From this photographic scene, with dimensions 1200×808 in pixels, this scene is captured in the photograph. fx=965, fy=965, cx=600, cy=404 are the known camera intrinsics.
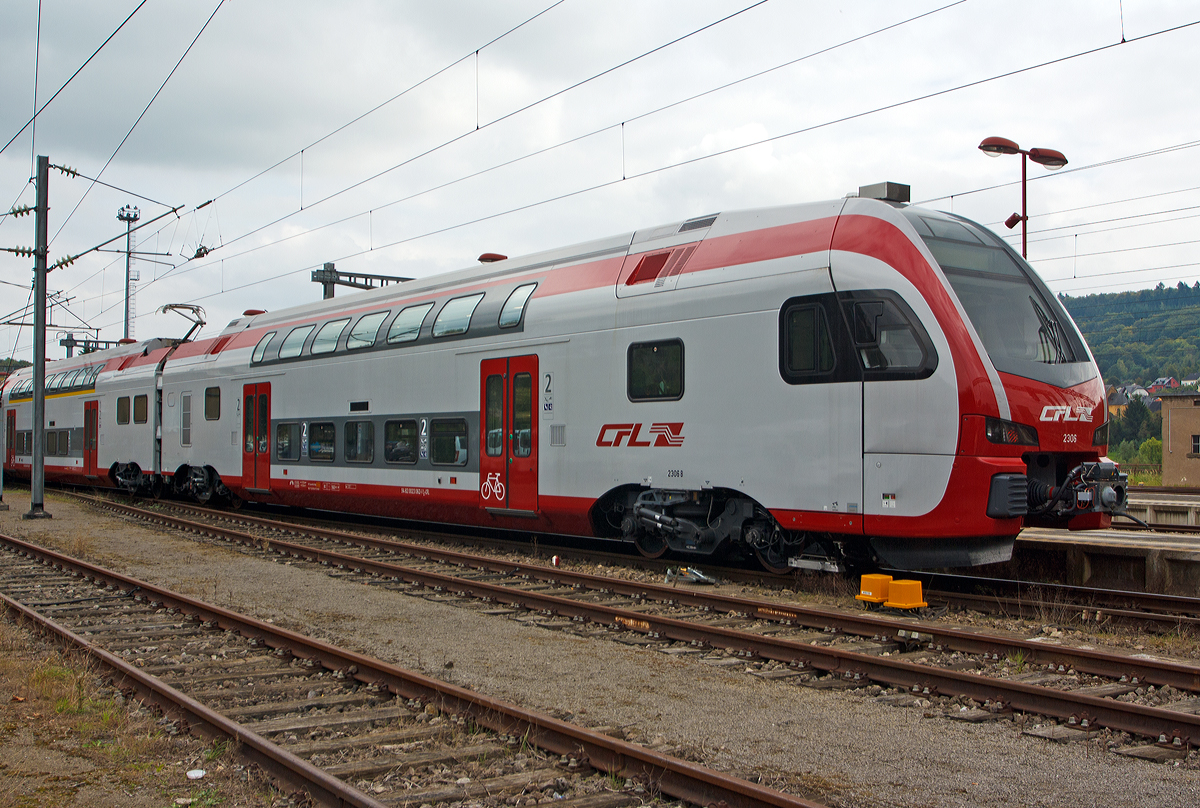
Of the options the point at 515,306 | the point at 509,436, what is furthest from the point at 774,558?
the point at 515,306

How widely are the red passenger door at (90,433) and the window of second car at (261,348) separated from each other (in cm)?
1027

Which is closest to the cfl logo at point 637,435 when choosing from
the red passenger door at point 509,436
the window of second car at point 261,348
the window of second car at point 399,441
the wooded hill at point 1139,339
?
the red passenger door at point 509,436

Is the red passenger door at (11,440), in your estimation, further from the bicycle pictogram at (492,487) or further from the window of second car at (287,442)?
the bicycle pictogram at (492,487)

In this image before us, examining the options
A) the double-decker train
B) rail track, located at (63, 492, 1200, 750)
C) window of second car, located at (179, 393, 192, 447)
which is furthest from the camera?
window of second car, located at (179, 393, 192, 447)

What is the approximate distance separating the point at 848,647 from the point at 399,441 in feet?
31.7

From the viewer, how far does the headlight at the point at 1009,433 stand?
8570 mm

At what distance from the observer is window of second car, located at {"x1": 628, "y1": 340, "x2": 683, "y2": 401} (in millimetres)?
10797

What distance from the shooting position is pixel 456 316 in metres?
14.6

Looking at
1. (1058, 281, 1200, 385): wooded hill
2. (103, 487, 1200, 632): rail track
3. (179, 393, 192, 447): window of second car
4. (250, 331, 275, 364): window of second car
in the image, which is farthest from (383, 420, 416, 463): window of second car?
(1058, 281, 1200, 385): wooded hill

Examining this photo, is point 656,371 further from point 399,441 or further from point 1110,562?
point 399,441

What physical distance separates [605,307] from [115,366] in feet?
65.9

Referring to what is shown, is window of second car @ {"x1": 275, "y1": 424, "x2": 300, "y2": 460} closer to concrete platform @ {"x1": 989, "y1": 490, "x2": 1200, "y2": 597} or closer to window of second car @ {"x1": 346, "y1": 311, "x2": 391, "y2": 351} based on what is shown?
window of second car @ {"x1": 346, "y1": 311, "x2": 391, "y2": 351}

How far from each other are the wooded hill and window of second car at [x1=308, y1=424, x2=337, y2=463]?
400ft

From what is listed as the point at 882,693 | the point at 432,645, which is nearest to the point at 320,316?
the point at 432,645
